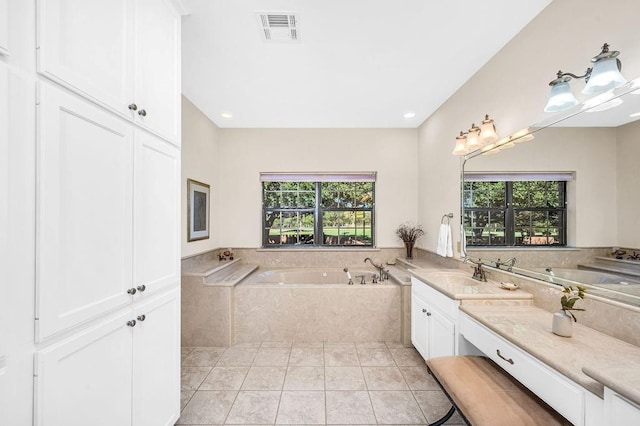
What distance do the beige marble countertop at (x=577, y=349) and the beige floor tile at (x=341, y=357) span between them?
132cm

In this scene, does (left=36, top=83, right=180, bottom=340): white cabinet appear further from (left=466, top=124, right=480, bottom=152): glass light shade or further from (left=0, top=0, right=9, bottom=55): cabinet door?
(left=466, top=124, right=480, bottom=152): glass light shade

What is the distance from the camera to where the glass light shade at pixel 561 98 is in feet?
5.03

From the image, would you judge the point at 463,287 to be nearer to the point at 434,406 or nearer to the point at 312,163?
the point at 434,406

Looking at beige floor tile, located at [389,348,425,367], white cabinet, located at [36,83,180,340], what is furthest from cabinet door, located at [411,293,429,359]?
white cabinet, located at [36,83,180,340]

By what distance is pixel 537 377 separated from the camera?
117cm

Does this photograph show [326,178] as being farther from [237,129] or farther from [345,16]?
[345,16]

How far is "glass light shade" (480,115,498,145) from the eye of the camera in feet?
7.17

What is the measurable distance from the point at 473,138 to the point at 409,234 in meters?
1.80

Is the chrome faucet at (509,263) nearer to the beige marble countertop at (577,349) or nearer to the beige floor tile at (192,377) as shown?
the beige marble countertop at (577,349)

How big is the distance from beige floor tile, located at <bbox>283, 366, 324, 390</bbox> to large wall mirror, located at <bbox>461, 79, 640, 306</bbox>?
5.94 feet

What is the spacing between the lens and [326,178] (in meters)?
4.04

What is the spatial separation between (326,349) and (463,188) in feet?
7.11

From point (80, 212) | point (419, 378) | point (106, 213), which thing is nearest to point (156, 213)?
point (106, 213)

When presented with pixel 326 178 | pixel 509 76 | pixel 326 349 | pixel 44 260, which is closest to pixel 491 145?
pixel 509 76
